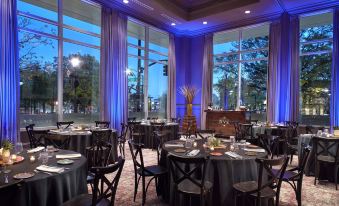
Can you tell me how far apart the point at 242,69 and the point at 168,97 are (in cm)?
337

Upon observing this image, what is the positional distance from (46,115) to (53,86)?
0.87 m

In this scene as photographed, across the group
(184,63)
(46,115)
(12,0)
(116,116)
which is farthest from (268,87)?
(12,0)

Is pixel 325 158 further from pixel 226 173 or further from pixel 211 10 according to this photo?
pixel 211 10

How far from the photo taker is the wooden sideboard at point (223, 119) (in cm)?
929

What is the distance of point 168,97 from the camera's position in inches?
436

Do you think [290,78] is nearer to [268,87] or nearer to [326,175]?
[268,87]

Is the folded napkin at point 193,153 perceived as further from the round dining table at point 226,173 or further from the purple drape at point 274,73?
the purple drape at point 274,73

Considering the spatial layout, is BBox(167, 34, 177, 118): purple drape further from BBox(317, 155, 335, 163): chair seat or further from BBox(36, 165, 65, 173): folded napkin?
BBox(36, 165, 65, 173): folded napkin

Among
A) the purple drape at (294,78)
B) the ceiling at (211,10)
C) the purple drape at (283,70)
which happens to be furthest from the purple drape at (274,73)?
the ceiling at (211,10)

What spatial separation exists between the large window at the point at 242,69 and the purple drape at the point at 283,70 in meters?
0.71

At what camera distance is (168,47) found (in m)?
11.1

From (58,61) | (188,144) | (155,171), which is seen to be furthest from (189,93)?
(155,171)

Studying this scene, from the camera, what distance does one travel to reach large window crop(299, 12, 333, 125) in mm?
8336

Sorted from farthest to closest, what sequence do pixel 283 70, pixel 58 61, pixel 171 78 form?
pixel 171 78, pixel 283 70, pixel 58 61
